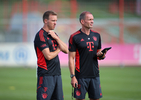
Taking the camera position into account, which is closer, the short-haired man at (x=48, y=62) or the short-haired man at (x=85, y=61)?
the short-haired man at (x=48, y=62)

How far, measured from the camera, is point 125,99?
7.02 metres

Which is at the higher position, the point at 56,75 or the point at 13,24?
the point at 13,24

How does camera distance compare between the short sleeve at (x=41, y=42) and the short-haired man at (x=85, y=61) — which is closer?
the short sleeve at (x=41, y=42)

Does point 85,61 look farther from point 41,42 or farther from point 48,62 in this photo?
point 41,42

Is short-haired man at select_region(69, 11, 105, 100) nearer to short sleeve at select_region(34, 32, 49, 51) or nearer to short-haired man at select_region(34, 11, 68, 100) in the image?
short-haired man at select_region(34, 11, 68, 100)

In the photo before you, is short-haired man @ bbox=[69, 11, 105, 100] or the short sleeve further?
short-haired man @ bbox=[69, 11, 105, 100]

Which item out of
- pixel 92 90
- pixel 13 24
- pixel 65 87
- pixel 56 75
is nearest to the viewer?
pixel 56 75

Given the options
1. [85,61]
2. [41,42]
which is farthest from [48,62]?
[85,61]

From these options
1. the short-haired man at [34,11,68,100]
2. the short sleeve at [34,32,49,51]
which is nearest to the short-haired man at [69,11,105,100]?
the short-haired man at [34,11,68,100]

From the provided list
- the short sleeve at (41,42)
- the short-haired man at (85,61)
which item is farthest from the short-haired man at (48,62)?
the short-haired man at (85,61)

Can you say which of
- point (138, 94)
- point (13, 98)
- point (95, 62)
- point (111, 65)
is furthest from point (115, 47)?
point (95, 62)

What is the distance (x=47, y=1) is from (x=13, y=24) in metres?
3.53

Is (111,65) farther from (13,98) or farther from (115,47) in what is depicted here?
(13,98)

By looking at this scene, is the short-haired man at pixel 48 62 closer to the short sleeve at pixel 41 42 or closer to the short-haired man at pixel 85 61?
the short sleeve at pixel 41 42
